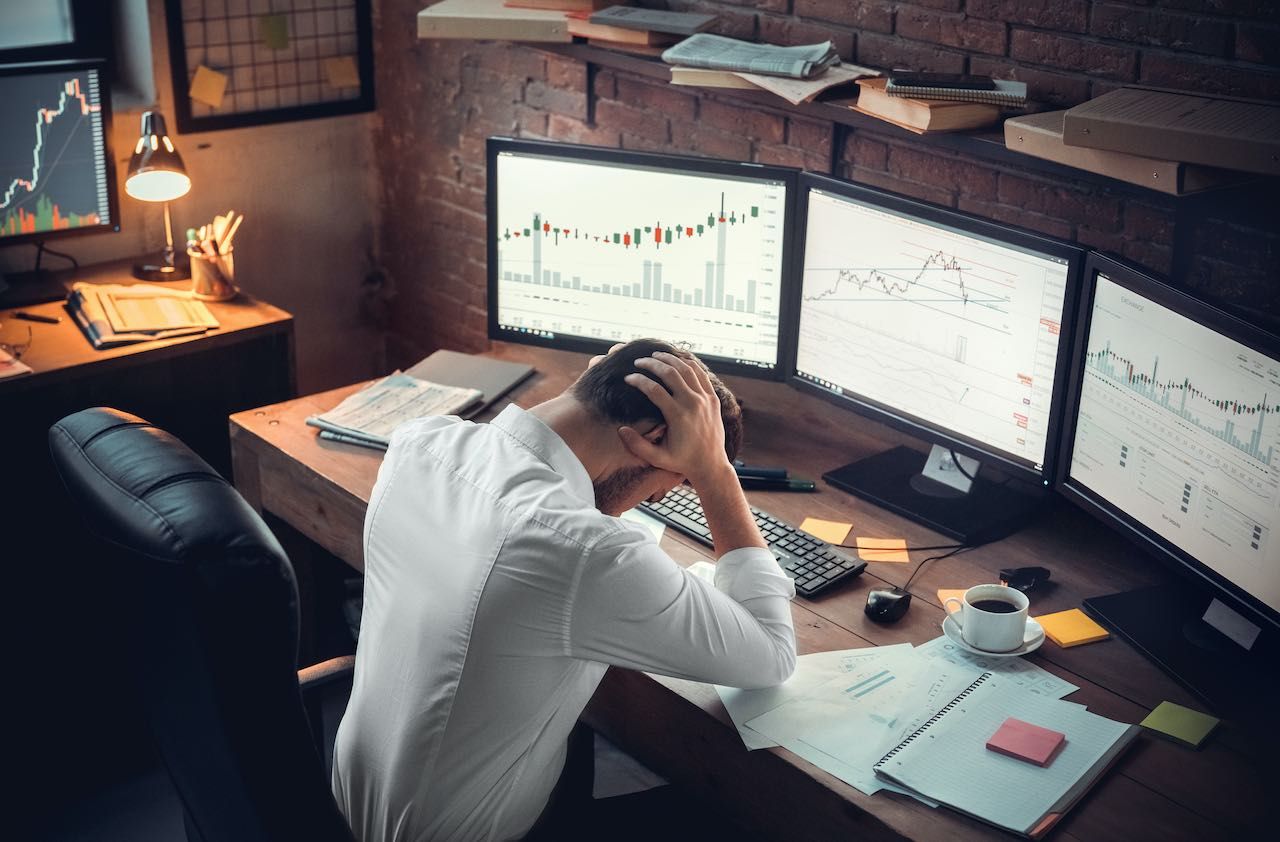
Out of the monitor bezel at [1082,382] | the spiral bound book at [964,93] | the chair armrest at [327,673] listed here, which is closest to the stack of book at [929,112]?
the spiral bound book at [964,93]

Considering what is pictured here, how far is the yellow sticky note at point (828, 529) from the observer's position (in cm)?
204

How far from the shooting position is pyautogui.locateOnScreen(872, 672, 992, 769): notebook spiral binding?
5.07ft

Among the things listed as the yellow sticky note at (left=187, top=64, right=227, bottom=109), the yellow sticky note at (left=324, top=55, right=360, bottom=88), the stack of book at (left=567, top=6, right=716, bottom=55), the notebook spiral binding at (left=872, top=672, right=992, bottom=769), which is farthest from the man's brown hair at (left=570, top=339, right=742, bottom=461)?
the yellow sticky note at (left=324, top=55, right=360, bottom=88)

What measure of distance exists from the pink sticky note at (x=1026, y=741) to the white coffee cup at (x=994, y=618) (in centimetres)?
15

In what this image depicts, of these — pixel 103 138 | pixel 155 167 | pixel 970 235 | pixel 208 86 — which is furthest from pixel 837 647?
pixel 208 86

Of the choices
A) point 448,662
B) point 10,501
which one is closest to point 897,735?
point 448,662

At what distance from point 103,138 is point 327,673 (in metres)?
1.64

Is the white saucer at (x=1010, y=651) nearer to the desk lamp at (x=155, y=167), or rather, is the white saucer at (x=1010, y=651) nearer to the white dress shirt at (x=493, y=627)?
the white dress shirt at (x=493, y=627)

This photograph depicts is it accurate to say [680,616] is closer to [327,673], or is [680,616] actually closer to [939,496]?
[327,673]

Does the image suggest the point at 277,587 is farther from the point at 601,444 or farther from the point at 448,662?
the point at 601,444

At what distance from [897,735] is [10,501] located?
1895mm

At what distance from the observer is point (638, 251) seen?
2.41 meters

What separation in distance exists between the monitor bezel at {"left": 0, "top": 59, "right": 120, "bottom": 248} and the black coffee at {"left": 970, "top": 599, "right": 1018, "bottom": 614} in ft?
7.09

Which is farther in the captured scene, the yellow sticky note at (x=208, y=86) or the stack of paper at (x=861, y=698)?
the yellow sticky note at (x=208, y=86)
